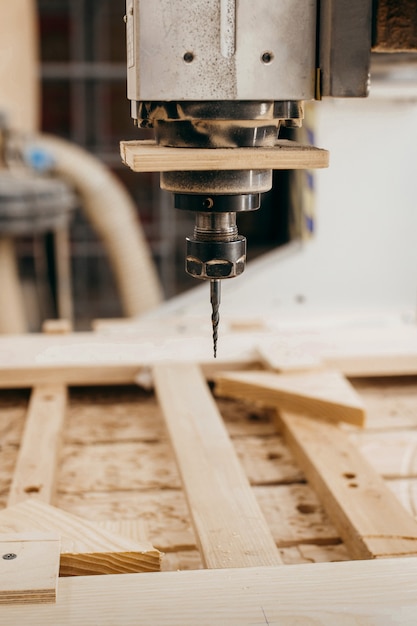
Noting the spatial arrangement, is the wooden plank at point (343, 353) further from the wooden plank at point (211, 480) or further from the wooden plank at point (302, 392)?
the wooden plank at point (211, 480)

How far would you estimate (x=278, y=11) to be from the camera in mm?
826

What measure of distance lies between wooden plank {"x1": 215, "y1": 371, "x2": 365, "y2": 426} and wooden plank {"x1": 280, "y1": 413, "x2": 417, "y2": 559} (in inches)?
1.0

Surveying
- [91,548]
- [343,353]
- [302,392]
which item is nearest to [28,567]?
[91,548]

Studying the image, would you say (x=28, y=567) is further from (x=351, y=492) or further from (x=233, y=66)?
(x=233, y=66)

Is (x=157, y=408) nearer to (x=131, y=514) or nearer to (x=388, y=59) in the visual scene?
(x=131, y=514)

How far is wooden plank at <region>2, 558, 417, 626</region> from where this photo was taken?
76cm

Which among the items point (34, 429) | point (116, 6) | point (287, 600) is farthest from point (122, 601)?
point (116, 6)

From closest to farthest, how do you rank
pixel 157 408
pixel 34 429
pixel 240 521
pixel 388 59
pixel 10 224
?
pixel 240 521
pixel 388 59
pixel 34 429
pixel 157 408
pixel 10 224

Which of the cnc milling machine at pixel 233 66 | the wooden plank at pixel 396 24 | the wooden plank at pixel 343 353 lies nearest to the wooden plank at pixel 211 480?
the wooden plank at pixel 343 353

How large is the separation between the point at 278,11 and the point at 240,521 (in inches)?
21.6

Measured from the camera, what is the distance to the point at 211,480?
3.52 ft

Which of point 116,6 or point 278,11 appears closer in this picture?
point 278,11

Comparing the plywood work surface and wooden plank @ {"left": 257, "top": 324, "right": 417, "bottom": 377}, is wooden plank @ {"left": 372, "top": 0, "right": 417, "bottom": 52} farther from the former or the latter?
wooden plank @ {"left": 257, "top": 324, "right": 417, "bottom": 377}

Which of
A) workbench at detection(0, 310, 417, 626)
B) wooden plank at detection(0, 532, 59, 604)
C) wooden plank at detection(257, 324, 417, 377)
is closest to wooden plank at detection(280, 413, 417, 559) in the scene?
workbench at detection(0, 310, 417, 626)
